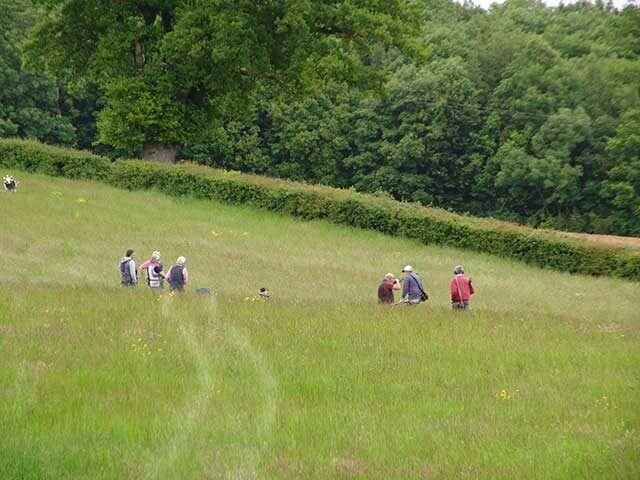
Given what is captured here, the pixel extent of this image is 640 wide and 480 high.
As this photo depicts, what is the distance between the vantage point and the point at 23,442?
9656 millimetres

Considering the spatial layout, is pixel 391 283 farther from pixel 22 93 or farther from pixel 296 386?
pixel 22 93

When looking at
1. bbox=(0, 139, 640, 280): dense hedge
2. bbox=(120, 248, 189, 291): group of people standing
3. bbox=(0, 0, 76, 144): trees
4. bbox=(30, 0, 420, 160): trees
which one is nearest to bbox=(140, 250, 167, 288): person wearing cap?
bbox=(120, 248, 189, 291): group of people standing

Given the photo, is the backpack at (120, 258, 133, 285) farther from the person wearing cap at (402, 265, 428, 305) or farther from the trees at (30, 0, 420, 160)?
the trees at (30, 0, 420, 160)

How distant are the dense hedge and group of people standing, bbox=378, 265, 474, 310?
18.1 metres

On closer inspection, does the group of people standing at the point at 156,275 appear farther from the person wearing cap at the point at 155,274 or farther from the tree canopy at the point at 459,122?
the tree canopy at the point at 459,122

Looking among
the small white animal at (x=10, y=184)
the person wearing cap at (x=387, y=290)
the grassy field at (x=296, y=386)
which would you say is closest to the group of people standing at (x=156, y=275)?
the grassy field at (x=296, y=386)

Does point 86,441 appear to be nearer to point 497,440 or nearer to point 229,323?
point 497,440

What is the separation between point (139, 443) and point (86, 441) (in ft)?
1.84

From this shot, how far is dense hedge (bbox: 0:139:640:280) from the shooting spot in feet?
131

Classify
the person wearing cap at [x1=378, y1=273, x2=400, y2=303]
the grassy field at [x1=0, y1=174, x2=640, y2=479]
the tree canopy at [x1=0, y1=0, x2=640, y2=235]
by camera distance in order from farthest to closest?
the tree canopy at [x1=0, y1=0, x2=640, y2=235], the person wearing cap at [x1=378, y1=273, x2=400, y2=303], the grassy field at [x1=0, y1=174, x2=640, y2=479]

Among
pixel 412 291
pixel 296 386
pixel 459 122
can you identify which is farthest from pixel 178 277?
pixel 459 122

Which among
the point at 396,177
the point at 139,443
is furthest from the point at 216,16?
the point at 396,177

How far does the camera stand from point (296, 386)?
13.0 metres

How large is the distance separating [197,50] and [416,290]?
78.2 feet
